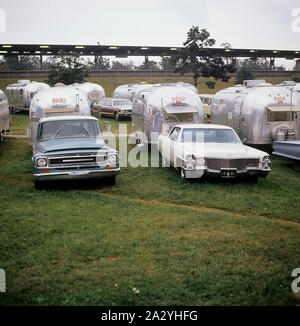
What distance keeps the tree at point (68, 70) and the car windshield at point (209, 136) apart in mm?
38528

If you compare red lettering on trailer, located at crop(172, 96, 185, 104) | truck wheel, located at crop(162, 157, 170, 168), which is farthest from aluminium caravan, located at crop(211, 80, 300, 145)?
truck wheel, located at crop(162, 157, 170, 168)

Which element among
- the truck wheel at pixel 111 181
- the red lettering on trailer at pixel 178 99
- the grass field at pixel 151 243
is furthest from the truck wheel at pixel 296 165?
the truck wheel at pixel 111 181

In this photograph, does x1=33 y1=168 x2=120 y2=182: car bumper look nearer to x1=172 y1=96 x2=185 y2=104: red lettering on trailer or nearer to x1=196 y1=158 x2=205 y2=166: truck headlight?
x1=196 y1=158 x2=205 y2=166: truck headlight

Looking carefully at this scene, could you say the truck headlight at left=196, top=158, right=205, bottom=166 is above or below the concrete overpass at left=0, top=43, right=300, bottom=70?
below

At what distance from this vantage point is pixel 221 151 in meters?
9.68

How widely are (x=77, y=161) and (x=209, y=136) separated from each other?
12.4 feet

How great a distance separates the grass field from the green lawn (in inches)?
0.6

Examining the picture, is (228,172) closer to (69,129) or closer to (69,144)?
(69,144)

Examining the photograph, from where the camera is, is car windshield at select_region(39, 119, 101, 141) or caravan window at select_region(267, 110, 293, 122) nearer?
car windshield at select_region(39, 119, 101, 141)

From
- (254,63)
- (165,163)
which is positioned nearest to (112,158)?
(165,163)

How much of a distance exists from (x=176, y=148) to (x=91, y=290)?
21.2 ft

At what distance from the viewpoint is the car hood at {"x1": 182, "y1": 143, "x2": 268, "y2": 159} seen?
9.53 metres

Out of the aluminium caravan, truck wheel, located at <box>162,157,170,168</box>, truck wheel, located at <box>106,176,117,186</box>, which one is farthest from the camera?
the aluminium caravan
